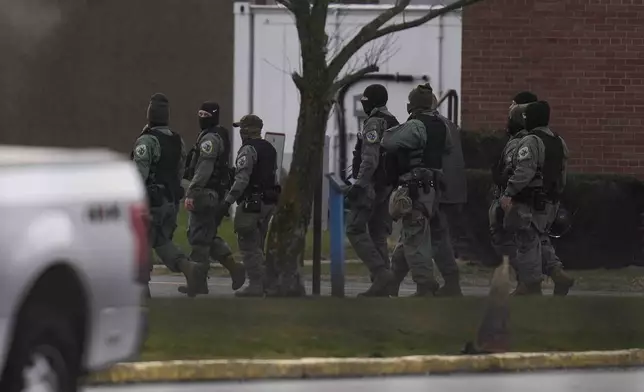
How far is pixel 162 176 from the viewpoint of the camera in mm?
13898

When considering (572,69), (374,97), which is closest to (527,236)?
(374,97)

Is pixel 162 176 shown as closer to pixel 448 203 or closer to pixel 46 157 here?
pixel 448 203

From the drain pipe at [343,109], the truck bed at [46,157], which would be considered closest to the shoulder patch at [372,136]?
the truck bed at [46,157]

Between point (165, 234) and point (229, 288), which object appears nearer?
point (165, 234)

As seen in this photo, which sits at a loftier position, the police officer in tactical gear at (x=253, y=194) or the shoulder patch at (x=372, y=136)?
the shoulder patch at (x=372, y=136)

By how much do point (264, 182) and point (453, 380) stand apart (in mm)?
4512

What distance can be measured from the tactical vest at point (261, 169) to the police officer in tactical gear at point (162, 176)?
2.26 ft

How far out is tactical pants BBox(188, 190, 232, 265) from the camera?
14359 millimetres

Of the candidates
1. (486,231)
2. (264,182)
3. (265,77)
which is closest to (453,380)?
(264,182)

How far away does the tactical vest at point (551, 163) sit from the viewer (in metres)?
13.9

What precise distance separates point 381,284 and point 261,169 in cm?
155

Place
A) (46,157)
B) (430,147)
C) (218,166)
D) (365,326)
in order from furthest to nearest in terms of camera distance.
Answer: (218,166), (430,147), (365,326), (46,157)

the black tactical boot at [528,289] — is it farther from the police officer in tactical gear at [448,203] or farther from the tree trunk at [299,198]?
the tree trunk at [299,198]

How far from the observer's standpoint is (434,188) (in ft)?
45.0
